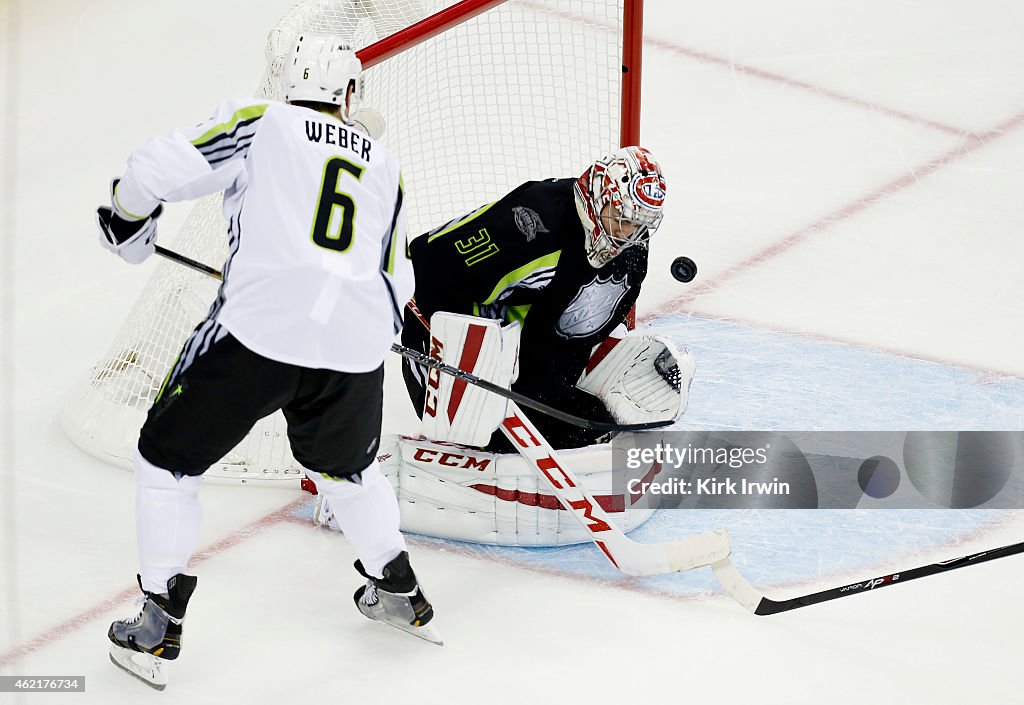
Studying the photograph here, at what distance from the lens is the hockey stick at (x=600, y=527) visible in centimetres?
281

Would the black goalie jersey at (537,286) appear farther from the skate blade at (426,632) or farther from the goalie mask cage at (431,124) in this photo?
the skate blade at (426,632)

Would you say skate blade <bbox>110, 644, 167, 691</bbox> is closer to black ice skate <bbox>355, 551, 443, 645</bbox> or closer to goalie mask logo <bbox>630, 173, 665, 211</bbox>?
black ice skate <bbox>355, 551, 443, 645</bbox>

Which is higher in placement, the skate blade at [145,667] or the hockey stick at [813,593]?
the hockey stick at [813,593]

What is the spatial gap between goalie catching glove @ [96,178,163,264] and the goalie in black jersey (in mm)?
621

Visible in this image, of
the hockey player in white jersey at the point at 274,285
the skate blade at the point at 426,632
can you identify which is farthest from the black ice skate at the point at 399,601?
the hockey player in white jersey at the point at 274,285

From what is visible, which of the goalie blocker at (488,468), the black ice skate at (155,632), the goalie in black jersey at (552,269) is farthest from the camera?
the goalie blocker at (488,468)

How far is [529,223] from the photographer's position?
2.78m

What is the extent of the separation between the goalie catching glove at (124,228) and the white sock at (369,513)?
469mm

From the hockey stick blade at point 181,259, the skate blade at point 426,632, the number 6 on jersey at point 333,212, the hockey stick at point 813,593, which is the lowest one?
the skate blade at point 426,632

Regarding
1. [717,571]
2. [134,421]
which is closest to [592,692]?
[717,571]

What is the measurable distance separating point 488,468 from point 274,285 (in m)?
0.79

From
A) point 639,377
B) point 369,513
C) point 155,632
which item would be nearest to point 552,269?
point 639,377

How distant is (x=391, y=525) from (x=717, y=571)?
641 millimetres

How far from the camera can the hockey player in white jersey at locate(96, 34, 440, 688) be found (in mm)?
2273
